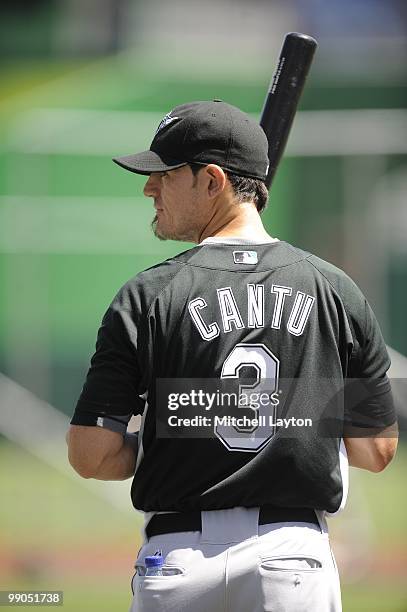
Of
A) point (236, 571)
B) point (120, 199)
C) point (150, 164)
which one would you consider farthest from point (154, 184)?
point (120, 199)

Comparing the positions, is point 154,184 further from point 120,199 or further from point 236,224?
point 120,199

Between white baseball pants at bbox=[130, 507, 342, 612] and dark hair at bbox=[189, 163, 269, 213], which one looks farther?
dark hair at bbox=[189, 163, 269, 213]

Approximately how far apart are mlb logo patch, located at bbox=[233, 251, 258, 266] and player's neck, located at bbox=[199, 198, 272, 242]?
42 mm

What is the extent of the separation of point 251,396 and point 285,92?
0.76 meters

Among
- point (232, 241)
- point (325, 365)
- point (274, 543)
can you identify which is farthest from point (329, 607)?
point (232, 241)

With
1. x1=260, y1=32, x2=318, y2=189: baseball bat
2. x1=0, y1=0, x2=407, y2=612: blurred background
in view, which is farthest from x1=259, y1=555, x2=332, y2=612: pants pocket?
x1=0, y1=0, x2=407, y2=612: blurred background

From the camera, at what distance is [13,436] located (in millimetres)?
5215

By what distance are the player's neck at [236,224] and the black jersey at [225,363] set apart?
6cm

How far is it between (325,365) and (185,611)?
45cm

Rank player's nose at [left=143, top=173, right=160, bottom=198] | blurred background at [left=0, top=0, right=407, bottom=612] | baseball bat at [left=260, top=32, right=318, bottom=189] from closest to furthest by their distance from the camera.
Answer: player's nose at [left=143, top=173, right=160, bottom=198] < baseball bat at [left=260, top=32, right=318, bottom=189] < blurred background at [left=0, top=0, right=407, bottom=612]

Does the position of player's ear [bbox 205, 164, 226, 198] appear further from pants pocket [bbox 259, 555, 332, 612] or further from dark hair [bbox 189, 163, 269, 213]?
pants pocket [bbox 259, 555, 332, 612]

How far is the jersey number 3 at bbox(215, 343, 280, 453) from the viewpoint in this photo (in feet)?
5.08

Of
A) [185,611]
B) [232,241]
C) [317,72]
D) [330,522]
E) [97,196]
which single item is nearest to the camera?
[185,611]

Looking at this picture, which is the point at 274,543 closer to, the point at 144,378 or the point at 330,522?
the point at 144,378
